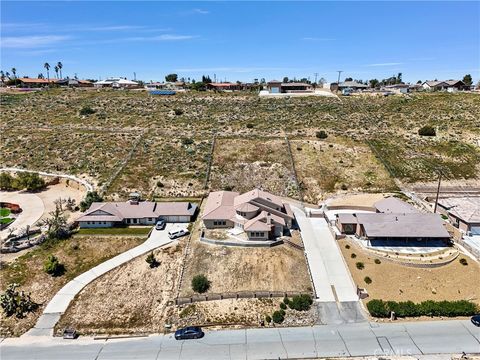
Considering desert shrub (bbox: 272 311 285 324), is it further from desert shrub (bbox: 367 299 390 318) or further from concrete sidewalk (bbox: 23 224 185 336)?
concrete sidewalk (bbox: 23 224 185 336)

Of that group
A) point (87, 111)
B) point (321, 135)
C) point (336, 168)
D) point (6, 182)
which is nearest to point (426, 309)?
point (336, 168)

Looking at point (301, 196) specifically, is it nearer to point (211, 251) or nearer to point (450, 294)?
point (211, 251)

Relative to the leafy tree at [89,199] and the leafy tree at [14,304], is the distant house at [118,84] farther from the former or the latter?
the leafy tree at [14,304]

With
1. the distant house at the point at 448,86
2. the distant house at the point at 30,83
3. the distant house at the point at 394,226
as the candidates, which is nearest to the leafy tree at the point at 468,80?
the distant house at the point at 448,86

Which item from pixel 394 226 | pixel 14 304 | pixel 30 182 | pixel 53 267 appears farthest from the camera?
pixel 30 182

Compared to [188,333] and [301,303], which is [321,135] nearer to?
[301,303]

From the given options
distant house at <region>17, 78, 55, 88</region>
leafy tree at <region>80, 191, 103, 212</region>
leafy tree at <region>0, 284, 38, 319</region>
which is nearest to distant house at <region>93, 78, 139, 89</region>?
distant house at <region>17, 78, 55, 88</region>
